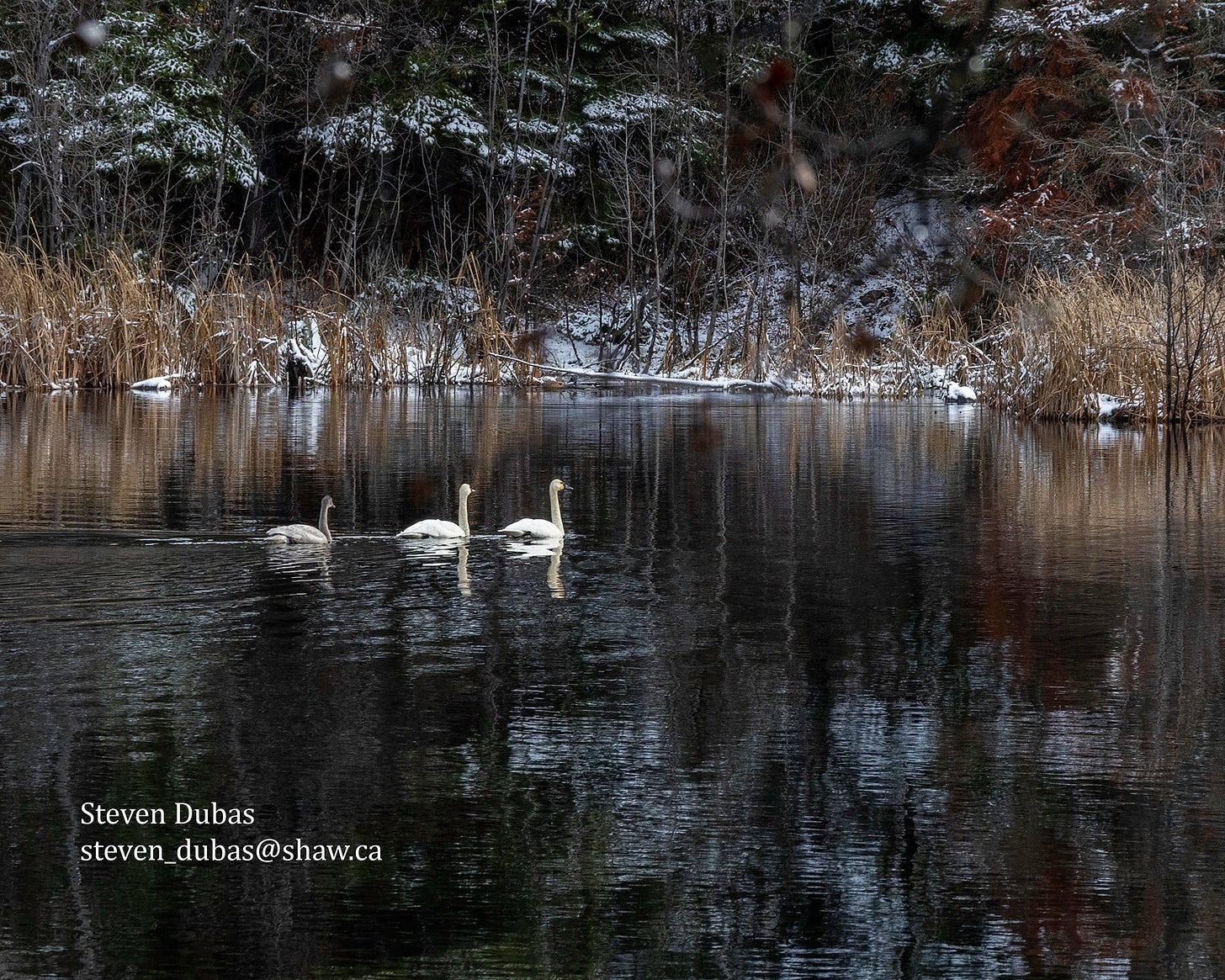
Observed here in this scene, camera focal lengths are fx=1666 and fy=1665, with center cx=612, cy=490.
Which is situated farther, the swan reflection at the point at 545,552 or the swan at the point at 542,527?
the swan at the point at 542,527

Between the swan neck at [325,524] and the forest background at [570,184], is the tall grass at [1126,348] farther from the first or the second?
the swan neck at [325,524]

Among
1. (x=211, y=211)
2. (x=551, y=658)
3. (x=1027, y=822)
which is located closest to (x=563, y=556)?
(x=551, y=658)

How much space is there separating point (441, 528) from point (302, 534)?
33.5 inches

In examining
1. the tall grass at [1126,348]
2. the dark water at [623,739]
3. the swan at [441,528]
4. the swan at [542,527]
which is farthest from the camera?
the tall grass at [1126,348]

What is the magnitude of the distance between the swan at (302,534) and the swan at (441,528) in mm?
530

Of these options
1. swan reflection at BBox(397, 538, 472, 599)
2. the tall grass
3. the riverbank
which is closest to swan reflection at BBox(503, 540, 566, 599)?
swan reflection at BBox(397, 538, 472, 599)

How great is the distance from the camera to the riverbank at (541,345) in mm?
19828

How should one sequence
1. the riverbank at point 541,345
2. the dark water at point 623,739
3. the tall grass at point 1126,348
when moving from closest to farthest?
the dark water at point 623,739 < the tall grass at point 1126,348 < the riverbank at point 541,345

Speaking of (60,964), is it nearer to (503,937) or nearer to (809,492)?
(503,937)

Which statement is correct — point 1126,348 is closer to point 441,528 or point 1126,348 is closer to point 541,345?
point 441,528

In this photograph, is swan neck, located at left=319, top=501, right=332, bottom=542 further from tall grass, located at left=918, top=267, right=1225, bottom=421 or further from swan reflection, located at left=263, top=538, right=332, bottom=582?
tall grass, located at left=918, top=267, right=1225, bottom=421

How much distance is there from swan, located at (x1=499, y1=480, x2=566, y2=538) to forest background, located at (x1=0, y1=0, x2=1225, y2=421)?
12.9 m

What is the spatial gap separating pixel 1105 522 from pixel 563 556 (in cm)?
398

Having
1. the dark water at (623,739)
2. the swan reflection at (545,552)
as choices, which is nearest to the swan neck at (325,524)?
the dark water at (623,739)
